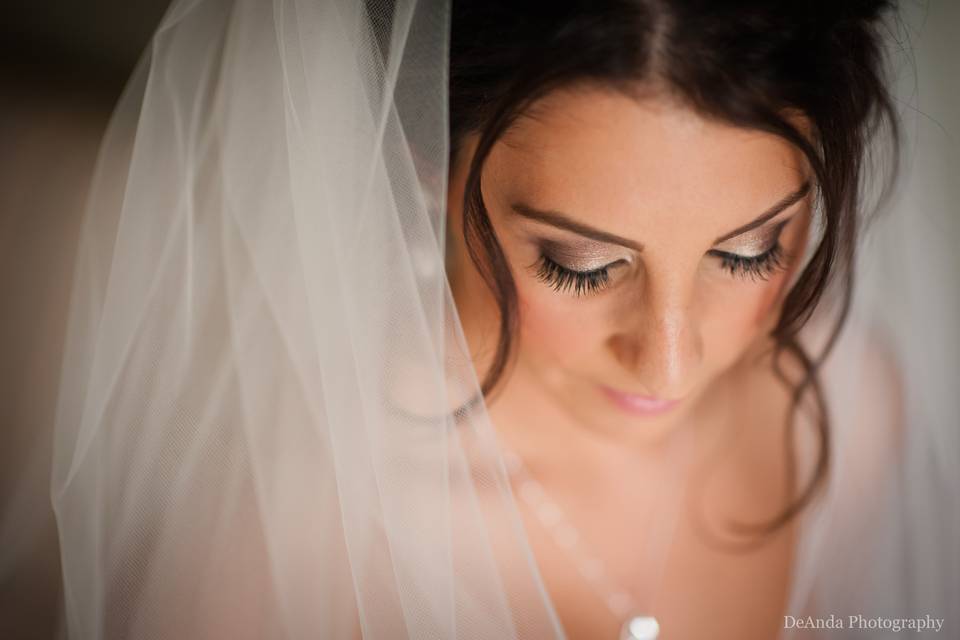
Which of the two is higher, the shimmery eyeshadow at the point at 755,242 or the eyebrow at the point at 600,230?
the eyebrow at the point at 600,230

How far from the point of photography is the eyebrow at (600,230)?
70 centimetres

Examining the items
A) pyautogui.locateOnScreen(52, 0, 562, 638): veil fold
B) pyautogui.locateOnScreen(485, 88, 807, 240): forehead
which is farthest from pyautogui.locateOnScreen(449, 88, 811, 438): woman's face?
pyautogui.locateOnScreen(52, 0, 562, 638): veil fold

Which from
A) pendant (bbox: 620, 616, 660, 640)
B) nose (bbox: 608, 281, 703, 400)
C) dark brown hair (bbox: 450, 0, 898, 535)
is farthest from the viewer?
pendant (bbox: 620, 616, 660, 640)

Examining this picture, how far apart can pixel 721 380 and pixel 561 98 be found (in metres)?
0.75

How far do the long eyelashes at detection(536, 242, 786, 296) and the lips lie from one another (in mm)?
291

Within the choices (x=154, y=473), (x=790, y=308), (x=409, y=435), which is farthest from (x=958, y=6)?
(x=154, y=473)

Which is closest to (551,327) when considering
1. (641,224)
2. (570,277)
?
(570,277)

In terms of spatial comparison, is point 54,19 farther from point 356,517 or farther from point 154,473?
point 356,517

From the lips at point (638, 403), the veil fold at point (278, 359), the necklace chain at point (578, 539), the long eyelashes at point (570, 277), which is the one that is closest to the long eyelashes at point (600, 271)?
the long eyelashes at point (570, 277)

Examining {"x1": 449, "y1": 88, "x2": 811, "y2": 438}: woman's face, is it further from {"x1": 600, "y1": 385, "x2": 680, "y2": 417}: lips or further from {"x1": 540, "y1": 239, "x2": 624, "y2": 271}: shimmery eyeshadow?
{"x1": 600, "y1": 385, "x2": 680, "y2": 417}: lips

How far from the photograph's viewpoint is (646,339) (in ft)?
2.68

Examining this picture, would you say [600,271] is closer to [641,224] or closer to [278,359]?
[641,224]

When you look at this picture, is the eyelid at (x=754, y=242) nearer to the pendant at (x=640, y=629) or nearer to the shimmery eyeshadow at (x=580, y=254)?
the shimmery eyeshadow at (x=580, y=254)

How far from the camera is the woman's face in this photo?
0.68 meters
